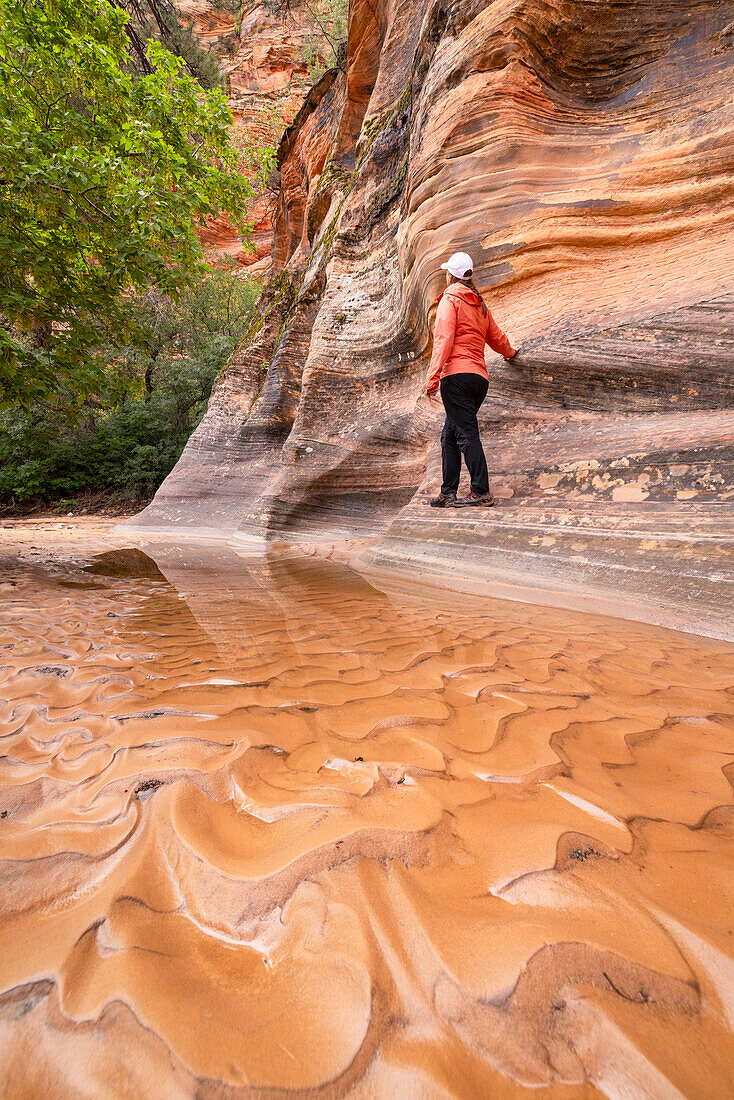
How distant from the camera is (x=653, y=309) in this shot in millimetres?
3816

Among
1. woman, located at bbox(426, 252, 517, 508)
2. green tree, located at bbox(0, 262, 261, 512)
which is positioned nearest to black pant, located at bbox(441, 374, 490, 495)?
woman, located at bbox(426, 252, 517, 508)

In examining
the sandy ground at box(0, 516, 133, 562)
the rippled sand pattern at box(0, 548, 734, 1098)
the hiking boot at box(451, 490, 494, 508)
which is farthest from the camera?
the sandy ground at box(0, 516, 133, 562)

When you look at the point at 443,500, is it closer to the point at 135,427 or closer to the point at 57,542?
the point at 57,542

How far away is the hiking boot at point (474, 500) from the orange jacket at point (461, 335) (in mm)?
1209

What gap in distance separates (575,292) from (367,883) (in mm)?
5294

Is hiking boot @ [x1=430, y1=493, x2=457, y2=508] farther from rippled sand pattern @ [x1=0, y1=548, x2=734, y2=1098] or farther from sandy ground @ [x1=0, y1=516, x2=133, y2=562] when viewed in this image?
sandy ground @ [x1=0, y1=516, x2=133, y2=562]

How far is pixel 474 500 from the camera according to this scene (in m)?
4.45

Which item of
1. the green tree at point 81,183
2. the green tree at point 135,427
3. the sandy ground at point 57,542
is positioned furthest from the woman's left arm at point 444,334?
the green tree at point 135,427

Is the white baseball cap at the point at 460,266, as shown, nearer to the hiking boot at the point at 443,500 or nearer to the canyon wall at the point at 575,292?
the canyon wall at the point at 575,292

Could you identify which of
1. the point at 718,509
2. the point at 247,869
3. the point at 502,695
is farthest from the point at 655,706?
the point at 718,509

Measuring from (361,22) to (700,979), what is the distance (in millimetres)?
14024

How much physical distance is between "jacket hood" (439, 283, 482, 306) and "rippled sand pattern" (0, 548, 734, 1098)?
3.95 m

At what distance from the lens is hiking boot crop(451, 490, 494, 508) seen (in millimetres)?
4371

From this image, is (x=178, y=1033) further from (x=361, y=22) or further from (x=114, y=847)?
(x=361, y=22)
